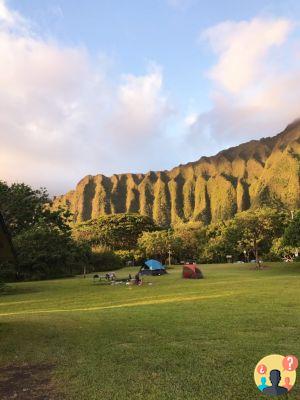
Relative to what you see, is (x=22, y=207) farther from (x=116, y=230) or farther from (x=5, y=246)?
(x=116, y=230)

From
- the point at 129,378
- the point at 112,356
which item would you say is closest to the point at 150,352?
the point at 112,356

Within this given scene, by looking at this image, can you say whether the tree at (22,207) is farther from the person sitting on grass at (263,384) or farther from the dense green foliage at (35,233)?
the person sitting on grass at (263,384)

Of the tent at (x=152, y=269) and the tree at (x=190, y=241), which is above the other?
the tree at (x=190, y=241)

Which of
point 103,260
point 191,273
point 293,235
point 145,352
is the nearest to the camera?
point 145,352

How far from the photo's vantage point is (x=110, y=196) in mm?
140375

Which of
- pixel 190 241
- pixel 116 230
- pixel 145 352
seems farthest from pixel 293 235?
pixel 116 230

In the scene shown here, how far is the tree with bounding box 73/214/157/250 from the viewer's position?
80312 mm

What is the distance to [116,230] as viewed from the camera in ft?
270

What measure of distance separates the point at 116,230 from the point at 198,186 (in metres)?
57.7

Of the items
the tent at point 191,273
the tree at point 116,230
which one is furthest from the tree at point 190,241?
the tent at point 191,273

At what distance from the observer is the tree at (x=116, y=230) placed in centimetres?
8031

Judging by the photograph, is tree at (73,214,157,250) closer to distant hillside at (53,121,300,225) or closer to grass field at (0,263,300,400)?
distant hillside at (53,121,300,225)

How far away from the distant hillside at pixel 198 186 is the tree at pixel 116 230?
32939 millimetres

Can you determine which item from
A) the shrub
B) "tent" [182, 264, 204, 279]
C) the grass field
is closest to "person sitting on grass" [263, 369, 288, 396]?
the grass field
